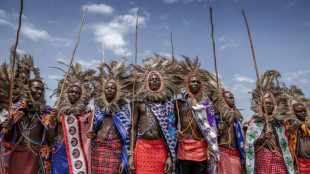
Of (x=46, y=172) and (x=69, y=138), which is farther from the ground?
(x=69, y=138)

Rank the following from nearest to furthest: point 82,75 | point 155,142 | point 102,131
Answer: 1. point 155,142
2. point 102,131
3. point 82,75

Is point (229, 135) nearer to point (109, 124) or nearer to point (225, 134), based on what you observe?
point (225, 134)

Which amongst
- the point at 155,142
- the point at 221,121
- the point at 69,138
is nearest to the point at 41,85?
the point at 69,138

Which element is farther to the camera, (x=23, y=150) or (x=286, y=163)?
(x=286, y=163)

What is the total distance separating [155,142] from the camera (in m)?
5.10

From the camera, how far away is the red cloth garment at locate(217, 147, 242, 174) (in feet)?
18.5

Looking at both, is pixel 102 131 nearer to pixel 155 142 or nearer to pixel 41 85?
pixel 155 142

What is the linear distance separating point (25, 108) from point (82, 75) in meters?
1.42

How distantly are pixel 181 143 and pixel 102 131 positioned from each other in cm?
168

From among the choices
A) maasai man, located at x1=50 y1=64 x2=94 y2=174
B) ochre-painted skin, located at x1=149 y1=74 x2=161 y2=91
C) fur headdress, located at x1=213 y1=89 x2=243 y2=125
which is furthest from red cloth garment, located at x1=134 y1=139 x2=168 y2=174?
fur headdress, located at x1=213 y1=89 x2=243 y2=125

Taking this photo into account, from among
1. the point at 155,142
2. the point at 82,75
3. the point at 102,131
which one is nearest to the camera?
the point at 155,142

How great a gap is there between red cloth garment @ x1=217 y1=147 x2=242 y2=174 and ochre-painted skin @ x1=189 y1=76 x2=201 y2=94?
1.44m

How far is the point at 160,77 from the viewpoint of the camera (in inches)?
220

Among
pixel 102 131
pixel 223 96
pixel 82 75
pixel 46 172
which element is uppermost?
pixel 82 75
